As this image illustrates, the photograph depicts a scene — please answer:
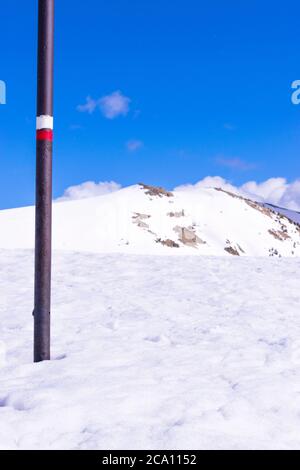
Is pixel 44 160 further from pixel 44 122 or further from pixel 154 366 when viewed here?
pixel 154 366

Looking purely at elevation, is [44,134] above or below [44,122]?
below

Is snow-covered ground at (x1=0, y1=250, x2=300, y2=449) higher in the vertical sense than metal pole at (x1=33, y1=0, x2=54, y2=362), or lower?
lower

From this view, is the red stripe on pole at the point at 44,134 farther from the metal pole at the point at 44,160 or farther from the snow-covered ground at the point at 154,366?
the snow-covered ground at the point at 154,366

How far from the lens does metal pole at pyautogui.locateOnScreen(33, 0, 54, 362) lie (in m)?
4.86

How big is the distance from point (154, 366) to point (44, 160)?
2.33 m

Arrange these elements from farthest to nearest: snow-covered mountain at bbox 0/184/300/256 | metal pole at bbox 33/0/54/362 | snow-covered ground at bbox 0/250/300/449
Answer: snow-covered mountain at bbox 0/184/300/256 < metal pole at bbox 33/0/54/362 < snow-covered ground at bbox 0/250/300/449

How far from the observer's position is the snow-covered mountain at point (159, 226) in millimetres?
31734

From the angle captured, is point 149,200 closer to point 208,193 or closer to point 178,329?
point 208,193

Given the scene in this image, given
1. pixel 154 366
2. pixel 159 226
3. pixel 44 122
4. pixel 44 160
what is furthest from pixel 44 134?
pixel 159 226

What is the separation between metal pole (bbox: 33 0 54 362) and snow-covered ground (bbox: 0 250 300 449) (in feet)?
2.15

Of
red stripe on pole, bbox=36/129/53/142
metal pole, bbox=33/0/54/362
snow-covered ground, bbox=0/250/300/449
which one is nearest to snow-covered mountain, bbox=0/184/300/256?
snow-covered ground, bbox=0/250/300/449

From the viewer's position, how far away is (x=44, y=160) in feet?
16.1

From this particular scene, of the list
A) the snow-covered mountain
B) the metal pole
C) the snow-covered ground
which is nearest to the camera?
the snow-covered ground

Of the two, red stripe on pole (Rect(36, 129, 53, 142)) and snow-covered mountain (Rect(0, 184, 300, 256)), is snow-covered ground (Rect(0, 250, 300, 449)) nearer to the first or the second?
red stripe on pole (Rect(36, 129, 53, 142))
